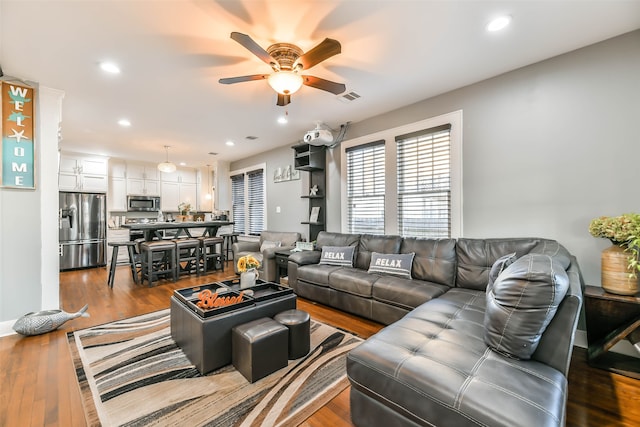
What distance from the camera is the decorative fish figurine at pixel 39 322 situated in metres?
2.63

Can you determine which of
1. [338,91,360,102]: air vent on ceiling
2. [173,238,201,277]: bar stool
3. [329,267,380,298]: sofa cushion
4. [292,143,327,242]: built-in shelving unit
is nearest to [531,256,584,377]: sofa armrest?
[329,267,380,298]: sofa cushion

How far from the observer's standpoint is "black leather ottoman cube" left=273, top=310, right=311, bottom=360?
2164mm

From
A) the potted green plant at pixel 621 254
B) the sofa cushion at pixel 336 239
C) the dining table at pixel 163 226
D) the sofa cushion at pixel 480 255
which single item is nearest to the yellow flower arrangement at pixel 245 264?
A: the sofa cushion at pixel 336 239

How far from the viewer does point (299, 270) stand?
3.75m

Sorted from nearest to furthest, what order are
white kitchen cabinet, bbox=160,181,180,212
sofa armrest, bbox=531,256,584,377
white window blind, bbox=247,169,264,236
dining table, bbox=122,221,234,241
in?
sofa armrest, bbox=531,256,584,377 < dining table, bbox=122,221,234,241 < white window blind, bbox=247,169,264,236 < white kitchen cabinet, bbox=160,181,180,212

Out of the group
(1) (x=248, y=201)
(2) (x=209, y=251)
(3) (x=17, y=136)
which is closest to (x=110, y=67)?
(3) (x=17, y=136)

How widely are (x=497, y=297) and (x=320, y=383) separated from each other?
4.39 ft

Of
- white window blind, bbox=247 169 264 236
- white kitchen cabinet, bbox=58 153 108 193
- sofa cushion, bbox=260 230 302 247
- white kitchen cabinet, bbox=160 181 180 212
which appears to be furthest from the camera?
white kitchen cabinet, bbox=160 181 180 212

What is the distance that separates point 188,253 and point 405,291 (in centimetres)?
441

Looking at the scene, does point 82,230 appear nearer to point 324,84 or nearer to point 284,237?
point 284,237

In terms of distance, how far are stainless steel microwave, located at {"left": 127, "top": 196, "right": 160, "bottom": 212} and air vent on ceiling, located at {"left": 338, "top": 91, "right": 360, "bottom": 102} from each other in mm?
6382

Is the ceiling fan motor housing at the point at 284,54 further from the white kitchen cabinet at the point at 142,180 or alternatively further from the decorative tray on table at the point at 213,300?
the white kitchen cabinet at the point at 142,180

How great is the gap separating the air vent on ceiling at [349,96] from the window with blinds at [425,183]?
2.87ft

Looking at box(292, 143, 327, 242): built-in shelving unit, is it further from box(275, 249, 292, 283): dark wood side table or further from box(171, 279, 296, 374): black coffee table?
box(171, 279, 296, 374): black coffee table
